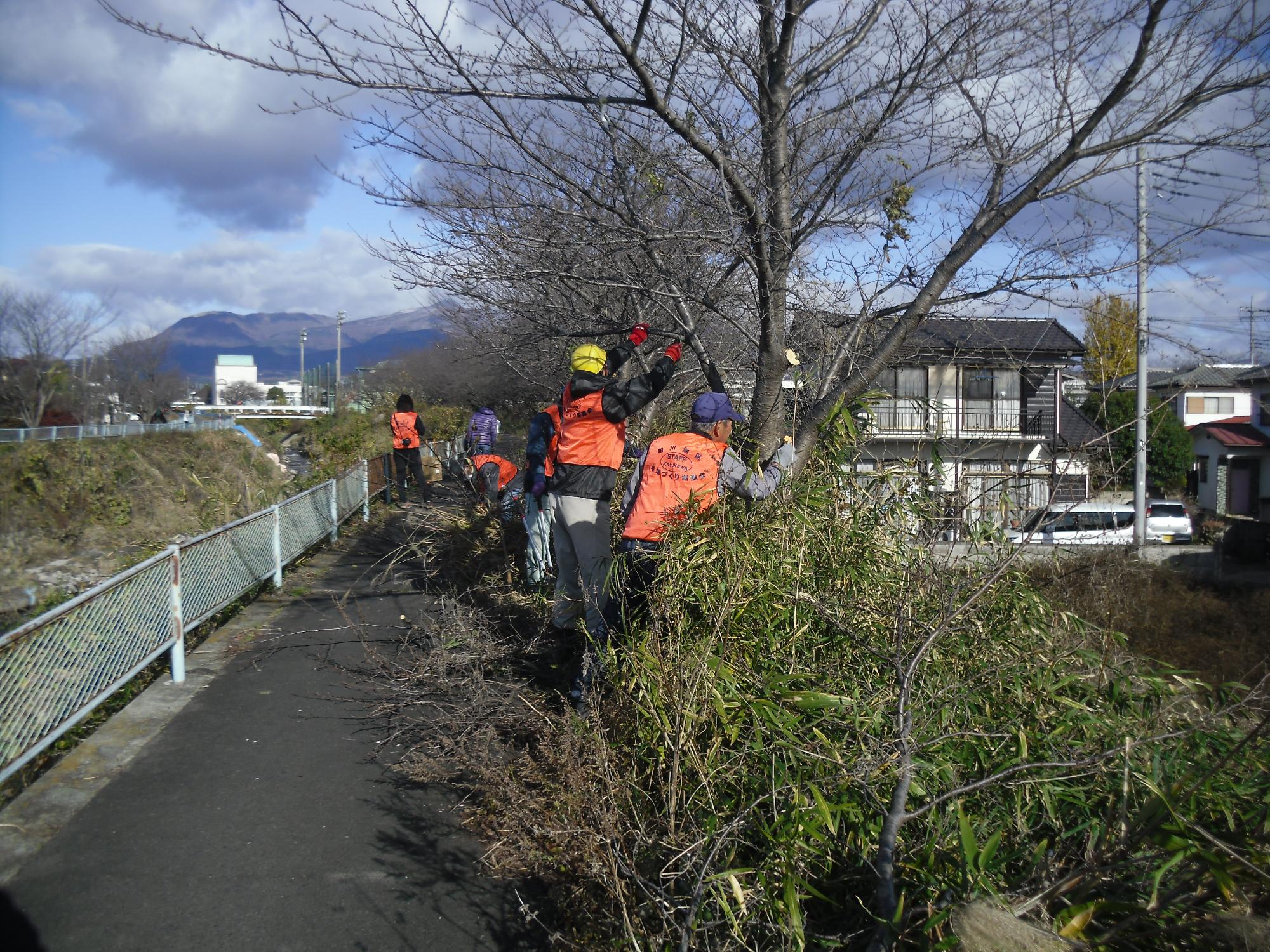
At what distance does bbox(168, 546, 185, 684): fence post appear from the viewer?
554 centimetres

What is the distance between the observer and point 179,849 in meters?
3.55

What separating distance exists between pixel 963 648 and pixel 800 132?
3.52 meters

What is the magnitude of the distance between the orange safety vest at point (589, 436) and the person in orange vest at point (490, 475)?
2114 millimetres

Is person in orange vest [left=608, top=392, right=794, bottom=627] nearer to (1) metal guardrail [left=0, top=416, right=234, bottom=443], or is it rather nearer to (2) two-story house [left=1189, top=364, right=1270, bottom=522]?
(1) metal guardrail [left=0, top=416, right=234, bottom=443]

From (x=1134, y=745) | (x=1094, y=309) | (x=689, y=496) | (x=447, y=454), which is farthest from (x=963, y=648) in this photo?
(x=447, y=454)

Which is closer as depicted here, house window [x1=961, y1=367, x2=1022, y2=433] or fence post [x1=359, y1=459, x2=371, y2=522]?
house window [x1=961, y1=367, x2=1022, y2=433]

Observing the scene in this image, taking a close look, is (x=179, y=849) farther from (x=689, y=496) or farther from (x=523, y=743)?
(x=689, y=496)

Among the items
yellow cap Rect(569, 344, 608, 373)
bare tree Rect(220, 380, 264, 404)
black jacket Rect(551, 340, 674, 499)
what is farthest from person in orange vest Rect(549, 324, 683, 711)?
bare tree Rect(220, 380, 264, 404)

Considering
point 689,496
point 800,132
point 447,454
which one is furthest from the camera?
point 447,454

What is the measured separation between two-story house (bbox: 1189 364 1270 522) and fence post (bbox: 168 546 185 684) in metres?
38.9

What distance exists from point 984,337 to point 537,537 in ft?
11.1

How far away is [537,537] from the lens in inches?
260

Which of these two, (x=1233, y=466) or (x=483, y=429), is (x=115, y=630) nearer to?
(x=483, y=429)

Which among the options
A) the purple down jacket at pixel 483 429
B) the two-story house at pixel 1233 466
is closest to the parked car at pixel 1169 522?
the two-story house at pixel 1233 466
